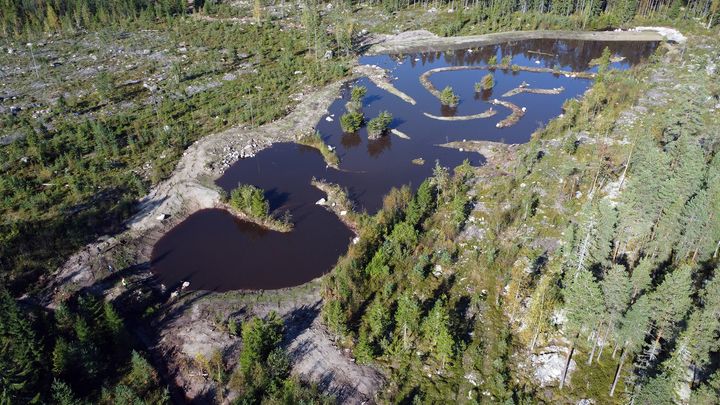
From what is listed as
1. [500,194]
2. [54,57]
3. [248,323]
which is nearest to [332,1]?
[54,57]

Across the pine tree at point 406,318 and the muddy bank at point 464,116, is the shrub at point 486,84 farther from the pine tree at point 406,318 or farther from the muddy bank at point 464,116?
the pine tree at point 406,318

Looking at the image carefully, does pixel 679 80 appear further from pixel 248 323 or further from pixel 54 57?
pixel 54 57

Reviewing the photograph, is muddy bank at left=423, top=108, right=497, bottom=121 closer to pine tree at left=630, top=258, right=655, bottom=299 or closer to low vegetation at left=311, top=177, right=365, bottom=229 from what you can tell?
low vegetation at left=311, top=177, right=365, bottom=229

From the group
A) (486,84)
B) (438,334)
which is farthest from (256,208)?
(486,84)

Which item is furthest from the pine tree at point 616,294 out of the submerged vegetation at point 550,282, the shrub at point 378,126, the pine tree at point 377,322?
the shrub at point 378,126

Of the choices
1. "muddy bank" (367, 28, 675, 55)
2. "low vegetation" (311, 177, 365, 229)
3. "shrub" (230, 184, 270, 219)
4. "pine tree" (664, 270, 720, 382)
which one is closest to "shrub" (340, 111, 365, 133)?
"low vegetation" (311, 177, 365, 229)

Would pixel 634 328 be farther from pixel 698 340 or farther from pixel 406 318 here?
pixel 406 318
